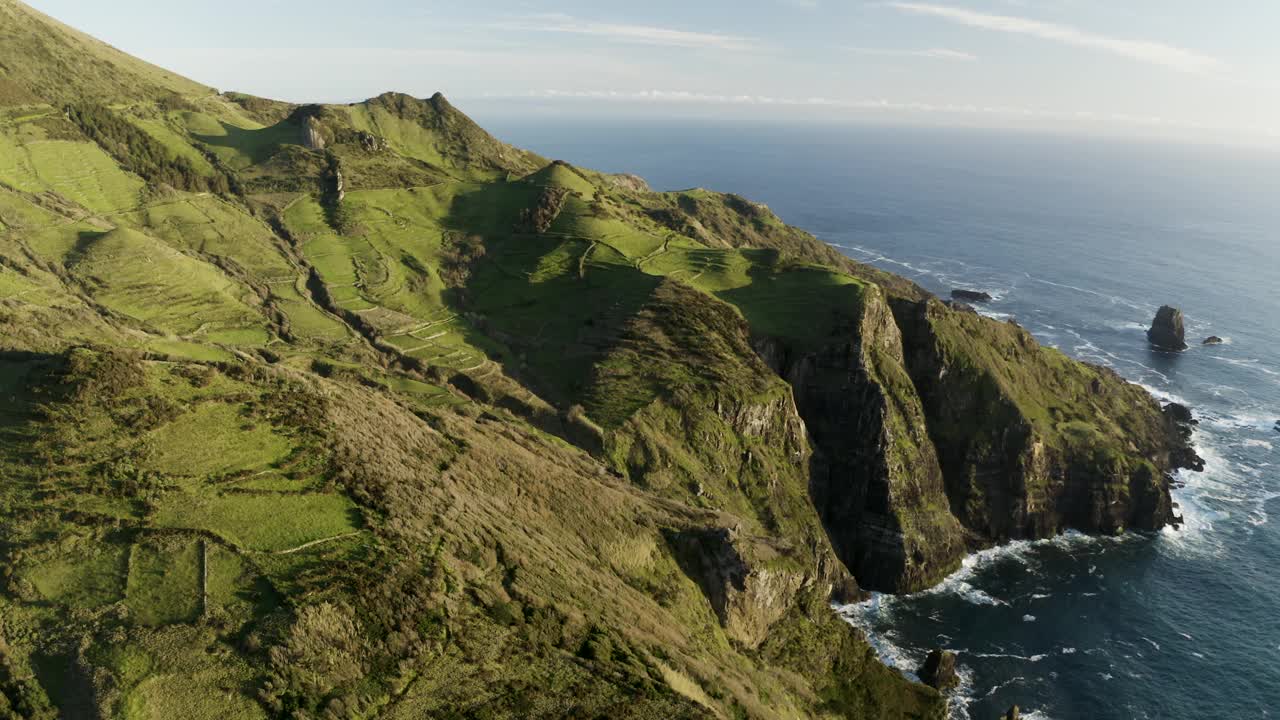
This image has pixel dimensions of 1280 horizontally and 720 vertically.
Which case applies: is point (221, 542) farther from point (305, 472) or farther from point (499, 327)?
point (499, 327)

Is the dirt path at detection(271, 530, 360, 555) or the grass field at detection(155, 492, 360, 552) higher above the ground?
the grass field at detection(155, 492, 360, 552)

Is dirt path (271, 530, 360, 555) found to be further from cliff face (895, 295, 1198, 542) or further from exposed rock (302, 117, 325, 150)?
exposed rock (302, 117, 325, 150)

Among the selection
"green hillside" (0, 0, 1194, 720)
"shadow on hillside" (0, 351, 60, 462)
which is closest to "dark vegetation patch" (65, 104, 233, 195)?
"green hillside" (0, 0, 1194, 720)

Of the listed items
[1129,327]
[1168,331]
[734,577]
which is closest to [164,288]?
[734,577]

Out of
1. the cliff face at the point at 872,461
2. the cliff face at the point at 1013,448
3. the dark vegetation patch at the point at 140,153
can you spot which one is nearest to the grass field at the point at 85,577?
the cliff face at the point at 872,461

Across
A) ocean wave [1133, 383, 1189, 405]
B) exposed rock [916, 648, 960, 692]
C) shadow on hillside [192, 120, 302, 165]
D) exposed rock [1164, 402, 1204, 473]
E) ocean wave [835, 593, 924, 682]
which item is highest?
shadow on hillside [192, 120, 302, 165]

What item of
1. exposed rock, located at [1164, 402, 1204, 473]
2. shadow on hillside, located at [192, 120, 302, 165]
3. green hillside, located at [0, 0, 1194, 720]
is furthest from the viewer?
shadow on hillside, located at [192, 120, 302, 165]

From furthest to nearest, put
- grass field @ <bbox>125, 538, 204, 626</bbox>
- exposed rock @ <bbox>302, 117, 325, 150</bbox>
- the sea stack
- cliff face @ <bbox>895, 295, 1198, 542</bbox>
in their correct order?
1. the sea stack
2. exposed rock @ <bbox>302, 117, 325, 150</bbox>
3. cliff face @ <bbox>895, 295, 1198, 542</bbox>
4. grass field @ <bbox>125, 538, 204, 626</bbox>

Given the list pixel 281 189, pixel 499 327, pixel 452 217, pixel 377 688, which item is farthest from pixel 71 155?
pixel 377 688
